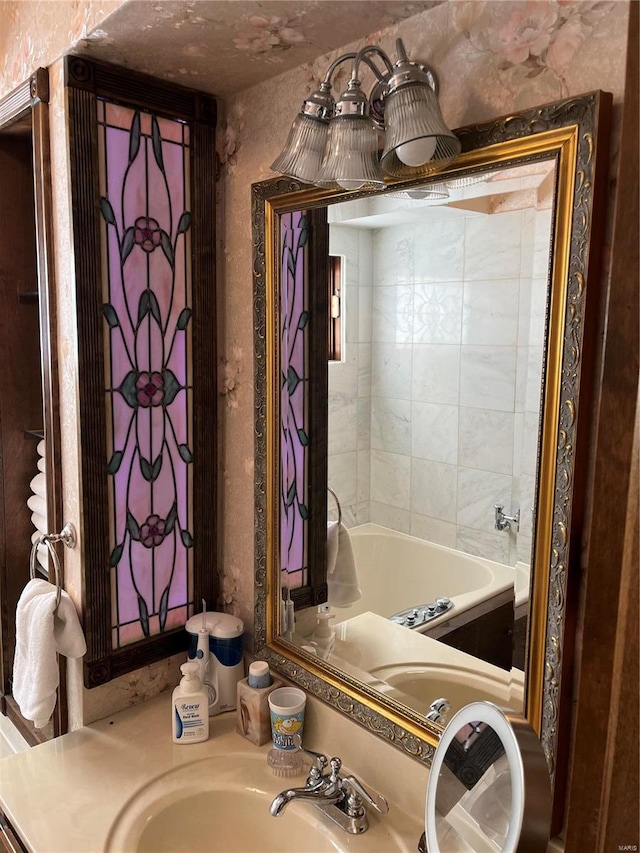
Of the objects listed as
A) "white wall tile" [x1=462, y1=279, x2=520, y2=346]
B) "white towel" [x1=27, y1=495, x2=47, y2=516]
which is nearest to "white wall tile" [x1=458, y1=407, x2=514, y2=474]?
"white wall tile" [x1=462, y1=279, x2=520, y2=346]

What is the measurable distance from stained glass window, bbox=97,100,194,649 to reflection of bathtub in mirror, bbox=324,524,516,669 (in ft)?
1.47

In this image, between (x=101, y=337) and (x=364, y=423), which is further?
(x=101, y=337)

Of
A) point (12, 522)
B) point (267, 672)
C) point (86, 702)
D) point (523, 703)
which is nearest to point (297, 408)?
point (267, 672)

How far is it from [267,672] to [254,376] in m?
0.60

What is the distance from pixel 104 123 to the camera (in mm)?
1279

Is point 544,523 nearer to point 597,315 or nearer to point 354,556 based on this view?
point 597,315

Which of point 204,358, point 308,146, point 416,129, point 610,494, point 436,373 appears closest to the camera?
point 610,494

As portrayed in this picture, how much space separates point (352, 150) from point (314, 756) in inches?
41.1

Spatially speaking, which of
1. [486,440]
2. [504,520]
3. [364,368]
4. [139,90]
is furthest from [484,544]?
[139,90]

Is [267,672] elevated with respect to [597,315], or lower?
lower

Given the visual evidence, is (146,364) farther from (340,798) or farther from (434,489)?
(340,798)

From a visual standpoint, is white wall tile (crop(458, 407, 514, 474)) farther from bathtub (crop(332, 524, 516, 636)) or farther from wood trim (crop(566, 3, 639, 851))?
wood trim (crop(566, 3, 639, 851))

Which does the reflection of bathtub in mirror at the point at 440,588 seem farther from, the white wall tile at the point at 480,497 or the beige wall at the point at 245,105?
the beige wall at the point at 245,105

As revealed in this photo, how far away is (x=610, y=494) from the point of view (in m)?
0.44
